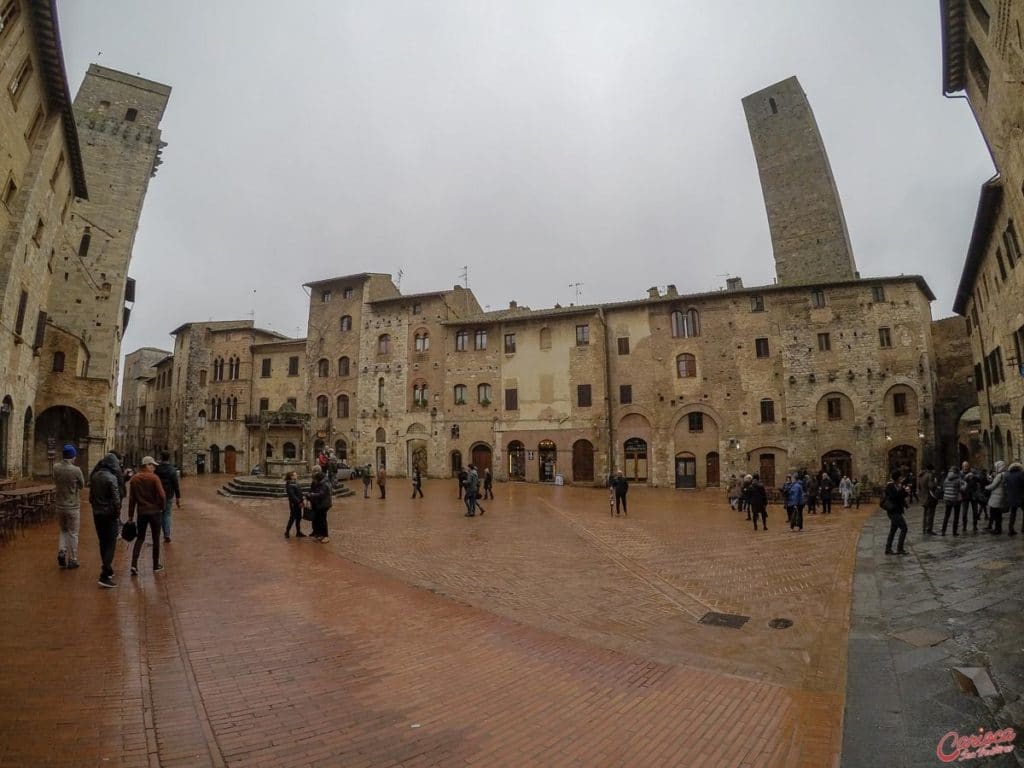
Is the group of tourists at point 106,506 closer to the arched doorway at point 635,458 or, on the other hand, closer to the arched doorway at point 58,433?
the arched doorway at point 58,433

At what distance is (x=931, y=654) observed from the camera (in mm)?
5328

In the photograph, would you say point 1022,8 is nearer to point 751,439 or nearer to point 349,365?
point 751,439

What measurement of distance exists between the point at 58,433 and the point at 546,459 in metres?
25.6

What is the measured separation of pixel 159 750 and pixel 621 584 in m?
6.57

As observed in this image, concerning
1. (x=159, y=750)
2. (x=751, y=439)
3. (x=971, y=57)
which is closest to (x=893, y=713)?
(x=159, y=750)

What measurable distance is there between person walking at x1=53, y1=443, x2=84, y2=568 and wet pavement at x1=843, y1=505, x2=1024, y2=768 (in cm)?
936

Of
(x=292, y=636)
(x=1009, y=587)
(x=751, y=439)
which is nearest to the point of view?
(x=292, y=636)

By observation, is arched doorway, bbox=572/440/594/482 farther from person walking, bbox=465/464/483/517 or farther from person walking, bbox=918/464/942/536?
person walking, bbox=918/464/942/536

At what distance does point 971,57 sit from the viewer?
13.5 metres

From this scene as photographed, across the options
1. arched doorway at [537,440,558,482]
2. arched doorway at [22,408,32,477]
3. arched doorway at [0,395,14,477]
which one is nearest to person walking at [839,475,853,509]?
arched doorway at [537,440,558,482]

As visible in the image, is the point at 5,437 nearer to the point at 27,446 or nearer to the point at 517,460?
the point at 27,446

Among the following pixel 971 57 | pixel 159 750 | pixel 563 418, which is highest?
pixel 971 57

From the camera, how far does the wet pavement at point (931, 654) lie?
382cm

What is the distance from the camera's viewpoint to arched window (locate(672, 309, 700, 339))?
30.6 meters
